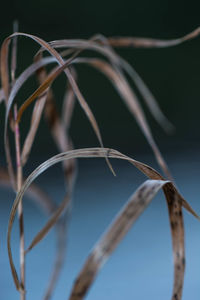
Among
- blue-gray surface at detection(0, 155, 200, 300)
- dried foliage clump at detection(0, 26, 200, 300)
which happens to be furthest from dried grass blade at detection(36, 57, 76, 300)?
blue-gray surface at detection(0, 155, 200, 300)

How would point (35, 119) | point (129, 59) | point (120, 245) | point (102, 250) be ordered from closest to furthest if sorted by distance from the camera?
point (102, 250) → point (35, 119) → point (120, 245) → point (129, 59)

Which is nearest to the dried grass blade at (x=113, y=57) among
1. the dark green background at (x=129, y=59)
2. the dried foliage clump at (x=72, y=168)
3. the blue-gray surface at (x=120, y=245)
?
the dried foliage clump at (x=72, y=168)

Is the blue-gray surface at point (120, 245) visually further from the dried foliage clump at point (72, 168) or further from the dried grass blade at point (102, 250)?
the dried grass blade at point (102, 250)

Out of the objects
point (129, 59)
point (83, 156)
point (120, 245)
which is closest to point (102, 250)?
point (83, 156)

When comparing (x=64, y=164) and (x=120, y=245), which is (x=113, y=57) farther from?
(x=120, y=245)

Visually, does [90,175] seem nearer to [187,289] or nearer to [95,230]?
[95,230]

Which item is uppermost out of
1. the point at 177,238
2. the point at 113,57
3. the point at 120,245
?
the point at 113,57
